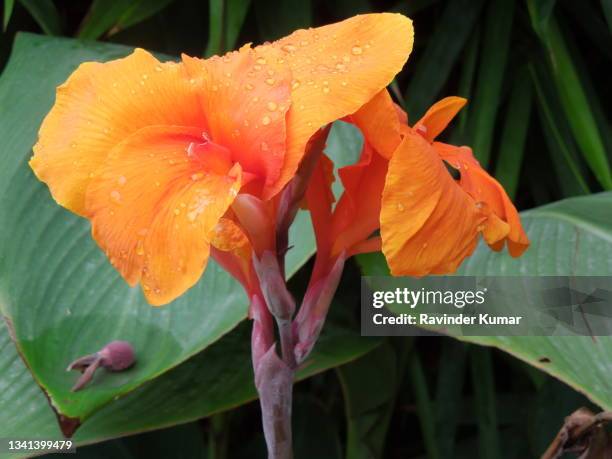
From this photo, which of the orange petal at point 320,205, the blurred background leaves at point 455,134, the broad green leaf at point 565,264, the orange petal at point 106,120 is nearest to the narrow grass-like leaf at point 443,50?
the blurred background leaves at point 455,134

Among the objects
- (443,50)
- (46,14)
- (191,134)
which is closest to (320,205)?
(191,134)

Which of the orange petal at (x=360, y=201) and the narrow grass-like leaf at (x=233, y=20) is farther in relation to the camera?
the narrow grass-like leaf at (x=233, y=20)

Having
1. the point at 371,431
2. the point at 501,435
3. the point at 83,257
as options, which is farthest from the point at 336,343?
the point at 501,435

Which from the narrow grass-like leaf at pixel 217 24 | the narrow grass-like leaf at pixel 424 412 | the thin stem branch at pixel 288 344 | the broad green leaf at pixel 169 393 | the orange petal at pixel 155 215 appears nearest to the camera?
the orange petal at pixel 155 215

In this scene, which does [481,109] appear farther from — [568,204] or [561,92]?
[568,204]

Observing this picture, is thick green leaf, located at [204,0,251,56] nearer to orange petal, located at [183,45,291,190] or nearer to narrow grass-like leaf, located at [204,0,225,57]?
narrow grass-like leaf, located at [204,0,225,57]

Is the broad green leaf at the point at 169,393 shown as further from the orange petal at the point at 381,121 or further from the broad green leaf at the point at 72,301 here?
the orange petal at the point at 381,121

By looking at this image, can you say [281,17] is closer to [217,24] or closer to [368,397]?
[217,24]

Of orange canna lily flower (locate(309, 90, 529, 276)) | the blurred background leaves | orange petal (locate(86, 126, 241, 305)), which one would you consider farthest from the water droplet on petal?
the blurred background leaves
